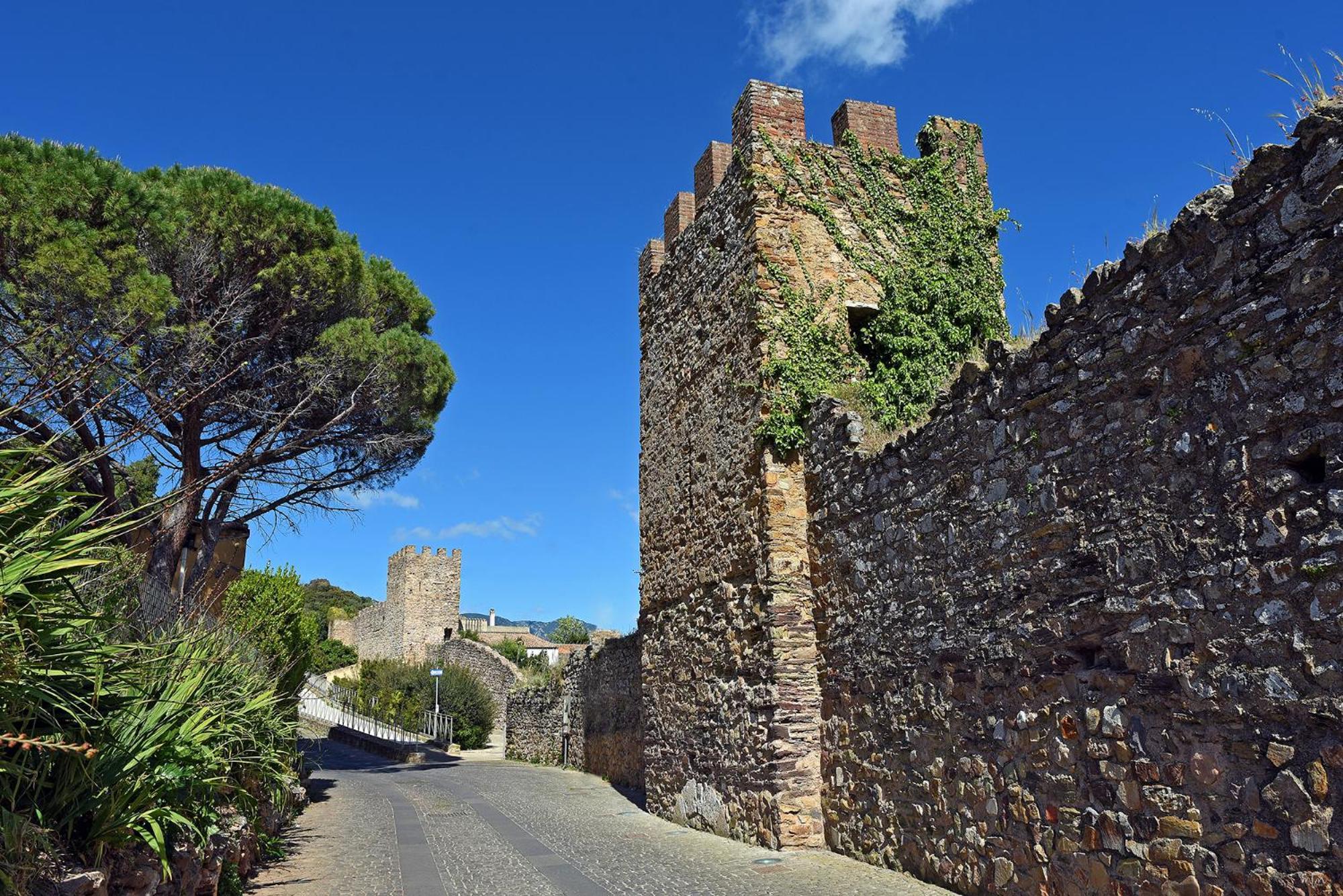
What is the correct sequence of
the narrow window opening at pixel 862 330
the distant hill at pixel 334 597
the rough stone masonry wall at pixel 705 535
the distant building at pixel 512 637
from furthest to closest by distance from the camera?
1. the distant hill at pixel 334 597
2. the distant building at pixel 512 637
3. the narrow window opening at pixel 862 330
4. the rough stone masonry wall at pixel 705 535

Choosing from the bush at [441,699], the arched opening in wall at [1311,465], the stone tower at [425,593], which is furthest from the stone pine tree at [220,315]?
the stone tower at [425,593]

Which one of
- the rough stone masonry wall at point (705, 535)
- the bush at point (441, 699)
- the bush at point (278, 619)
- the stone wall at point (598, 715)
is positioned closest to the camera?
the rough stone masonry wall at point (705, 535)

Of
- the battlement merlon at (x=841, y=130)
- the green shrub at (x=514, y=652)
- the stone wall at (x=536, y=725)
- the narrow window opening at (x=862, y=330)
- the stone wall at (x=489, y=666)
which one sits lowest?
the stone wall at (x=536, y=725)

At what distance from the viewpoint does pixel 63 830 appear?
414cm

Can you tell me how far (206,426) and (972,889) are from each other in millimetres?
12313

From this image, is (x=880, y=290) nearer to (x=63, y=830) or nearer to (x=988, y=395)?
(x=988, y=395)

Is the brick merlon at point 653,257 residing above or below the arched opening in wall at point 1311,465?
above

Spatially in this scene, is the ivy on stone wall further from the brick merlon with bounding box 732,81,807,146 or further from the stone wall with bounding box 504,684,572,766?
the stone wall with bounding box 504,684,572,766

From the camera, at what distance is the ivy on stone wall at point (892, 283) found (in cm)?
894

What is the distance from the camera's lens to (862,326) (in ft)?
31.5

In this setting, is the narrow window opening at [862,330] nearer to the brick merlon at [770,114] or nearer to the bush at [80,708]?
the brick merlon at [770,114]

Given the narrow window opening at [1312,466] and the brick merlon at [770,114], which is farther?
the brick merlon at [770,114]

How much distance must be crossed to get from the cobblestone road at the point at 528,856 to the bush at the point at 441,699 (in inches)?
521

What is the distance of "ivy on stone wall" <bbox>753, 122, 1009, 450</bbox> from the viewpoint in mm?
8938
